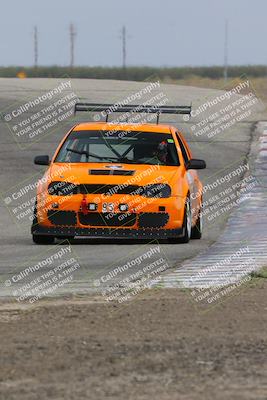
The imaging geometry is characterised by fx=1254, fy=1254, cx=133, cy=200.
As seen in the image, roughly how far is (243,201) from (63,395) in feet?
50.6

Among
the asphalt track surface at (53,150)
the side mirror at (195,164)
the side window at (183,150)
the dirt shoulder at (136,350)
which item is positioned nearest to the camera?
the dirt shoulder at (136,350)

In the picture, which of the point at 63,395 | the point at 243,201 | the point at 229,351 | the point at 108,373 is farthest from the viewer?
the point at 243,201

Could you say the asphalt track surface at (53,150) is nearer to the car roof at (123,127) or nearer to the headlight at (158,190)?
the headlight at (158,190)

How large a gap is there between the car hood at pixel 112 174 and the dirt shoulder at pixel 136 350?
542 centimetres

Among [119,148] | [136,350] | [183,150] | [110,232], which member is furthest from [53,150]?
[136,350]

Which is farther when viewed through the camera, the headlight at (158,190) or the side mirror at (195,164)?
the side mirror at (195,164)

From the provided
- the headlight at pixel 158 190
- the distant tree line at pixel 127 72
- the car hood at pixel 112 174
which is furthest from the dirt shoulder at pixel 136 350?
the distant tree line at pixel 127 72

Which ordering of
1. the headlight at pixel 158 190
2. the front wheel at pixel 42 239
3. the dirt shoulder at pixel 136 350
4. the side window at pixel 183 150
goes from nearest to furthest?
the dirt shoulder at pixel 136 350
the headlight at pixel 158 190
the front wheel at pixel 42 239
the side window at pixel 183 150

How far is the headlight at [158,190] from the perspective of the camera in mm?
16297

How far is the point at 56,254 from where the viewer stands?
595 inches

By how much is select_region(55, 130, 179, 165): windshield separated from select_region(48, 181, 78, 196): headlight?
0.94 m

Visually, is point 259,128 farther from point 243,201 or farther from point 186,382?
point 186,382

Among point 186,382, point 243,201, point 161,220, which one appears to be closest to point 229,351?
point 186,382

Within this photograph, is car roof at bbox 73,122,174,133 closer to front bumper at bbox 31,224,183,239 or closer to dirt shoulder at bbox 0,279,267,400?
front bumper at bbox 31,224,183,239
